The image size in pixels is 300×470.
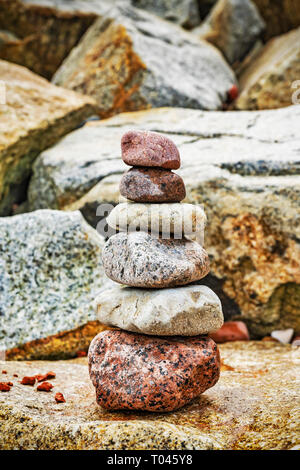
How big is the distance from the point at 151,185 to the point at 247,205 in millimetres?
1905

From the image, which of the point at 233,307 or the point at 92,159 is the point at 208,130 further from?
the point at 233,307

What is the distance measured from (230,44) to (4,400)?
9.45 m

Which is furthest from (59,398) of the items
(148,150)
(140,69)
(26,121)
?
(140,69)

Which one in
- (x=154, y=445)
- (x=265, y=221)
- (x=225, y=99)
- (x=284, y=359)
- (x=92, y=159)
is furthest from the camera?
(x=225, y=99)

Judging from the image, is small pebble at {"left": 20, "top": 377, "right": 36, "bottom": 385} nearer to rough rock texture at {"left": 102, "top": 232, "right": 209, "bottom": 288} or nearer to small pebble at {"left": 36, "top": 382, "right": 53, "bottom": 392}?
small pebble at {"left": 36, "top": 382, "right": 53, "bottom": 392}

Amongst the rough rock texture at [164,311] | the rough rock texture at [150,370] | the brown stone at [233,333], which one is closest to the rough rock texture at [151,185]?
the rough rock texture at [164,311]

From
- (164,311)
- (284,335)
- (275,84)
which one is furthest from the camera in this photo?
(275,84)

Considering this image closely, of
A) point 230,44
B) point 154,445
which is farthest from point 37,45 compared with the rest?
point 154,445

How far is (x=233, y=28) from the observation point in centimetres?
958

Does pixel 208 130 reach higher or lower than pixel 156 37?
lower

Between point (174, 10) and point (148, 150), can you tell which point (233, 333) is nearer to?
point (148, 150)

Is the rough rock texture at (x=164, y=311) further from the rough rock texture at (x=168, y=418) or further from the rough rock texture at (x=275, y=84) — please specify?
the rough rock texture at (x=275, y=84)

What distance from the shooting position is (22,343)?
418 cm

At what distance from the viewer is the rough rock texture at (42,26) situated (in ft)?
31.5
